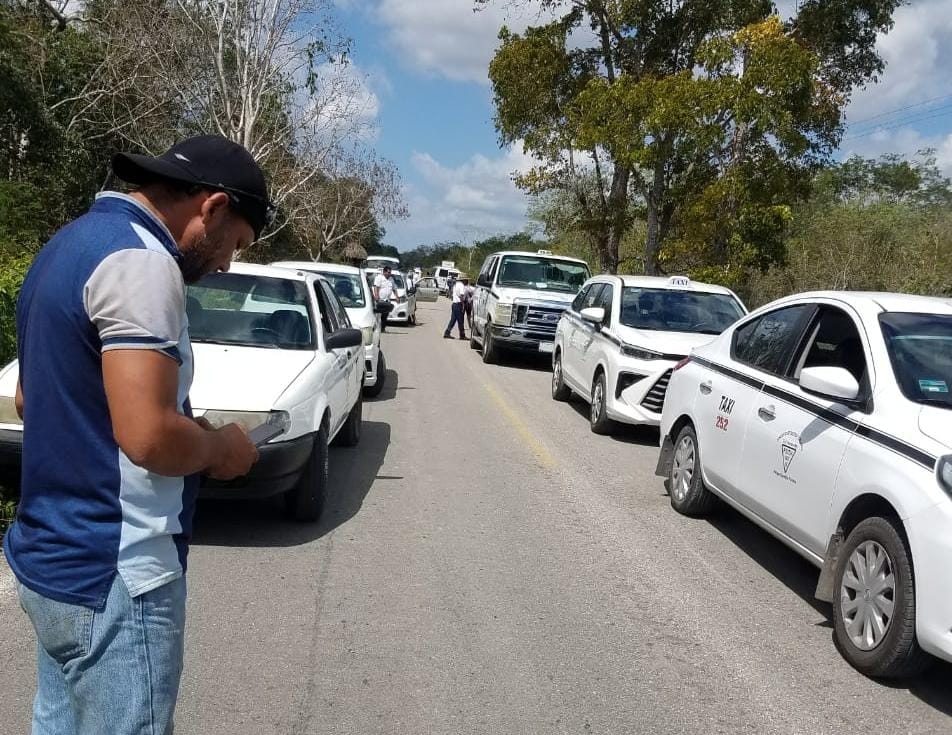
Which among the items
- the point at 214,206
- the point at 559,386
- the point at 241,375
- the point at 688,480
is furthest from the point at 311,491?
the point at 559,386

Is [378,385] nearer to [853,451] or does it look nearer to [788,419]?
[788,419]

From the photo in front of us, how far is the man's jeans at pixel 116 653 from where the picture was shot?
191 centimetres

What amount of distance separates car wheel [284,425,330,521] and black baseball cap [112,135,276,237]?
4104 mm

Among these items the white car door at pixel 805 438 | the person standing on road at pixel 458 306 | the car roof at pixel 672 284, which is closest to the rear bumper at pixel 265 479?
the white car door at pixel 805 438

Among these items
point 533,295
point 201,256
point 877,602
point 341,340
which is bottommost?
point 877,602

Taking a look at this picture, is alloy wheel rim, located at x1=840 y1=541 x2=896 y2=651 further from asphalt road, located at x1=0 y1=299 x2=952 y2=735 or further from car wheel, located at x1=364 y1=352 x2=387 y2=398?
car wheel, located at x1=364 y1=352 x2=387 y2=398

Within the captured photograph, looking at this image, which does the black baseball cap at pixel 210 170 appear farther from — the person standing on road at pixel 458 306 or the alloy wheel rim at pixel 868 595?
the person standing on road at pixel 458 306

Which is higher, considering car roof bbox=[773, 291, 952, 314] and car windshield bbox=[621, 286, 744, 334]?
car roof bbox=[773, 291, 952, 314]

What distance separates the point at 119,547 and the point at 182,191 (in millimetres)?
776

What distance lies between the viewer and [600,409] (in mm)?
10297

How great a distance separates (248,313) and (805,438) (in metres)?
4.35

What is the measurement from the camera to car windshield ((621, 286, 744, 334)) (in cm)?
1048

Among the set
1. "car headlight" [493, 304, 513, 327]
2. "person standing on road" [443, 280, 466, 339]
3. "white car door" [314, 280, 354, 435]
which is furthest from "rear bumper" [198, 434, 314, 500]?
"person standing on road" [443, 280, 466, 339]

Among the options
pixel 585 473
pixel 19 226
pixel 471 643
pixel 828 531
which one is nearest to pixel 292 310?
pixel 585 473
